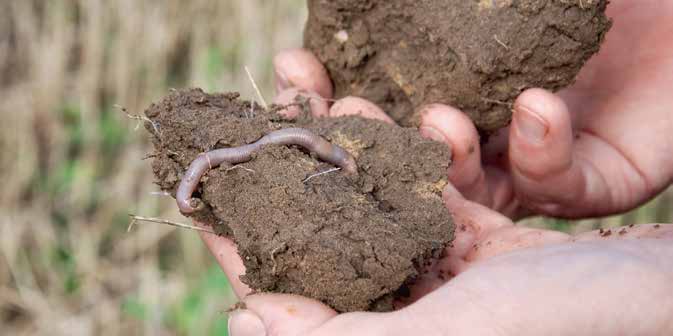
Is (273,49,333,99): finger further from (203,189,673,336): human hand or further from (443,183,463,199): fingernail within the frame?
(203,189,673,336): human hand

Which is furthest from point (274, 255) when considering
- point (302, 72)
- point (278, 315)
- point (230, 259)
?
point (302, 72)

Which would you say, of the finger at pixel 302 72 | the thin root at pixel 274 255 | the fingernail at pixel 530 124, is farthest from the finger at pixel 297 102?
the thin root at pixel 274 255

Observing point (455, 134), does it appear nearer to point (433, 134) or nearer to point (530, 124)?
point (433, 134)

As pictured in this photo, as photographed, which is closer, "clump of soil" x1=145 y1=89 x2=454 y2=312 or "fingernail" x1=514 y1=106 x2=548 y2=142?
"clump of soil" x1=145 y1=89 x2=454 y2=312

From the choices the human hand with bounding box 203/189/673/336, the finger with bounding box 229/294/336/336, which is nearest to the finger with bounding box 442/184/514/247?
the human hand with bounding box 203/189/673/336

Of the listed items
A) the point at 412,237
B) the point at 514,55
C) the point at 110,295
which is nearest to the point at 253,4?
the point at 110,295

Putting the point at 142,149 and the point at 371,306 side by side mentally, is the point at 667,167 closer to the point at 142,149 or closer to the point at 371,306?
the point at 371,306
